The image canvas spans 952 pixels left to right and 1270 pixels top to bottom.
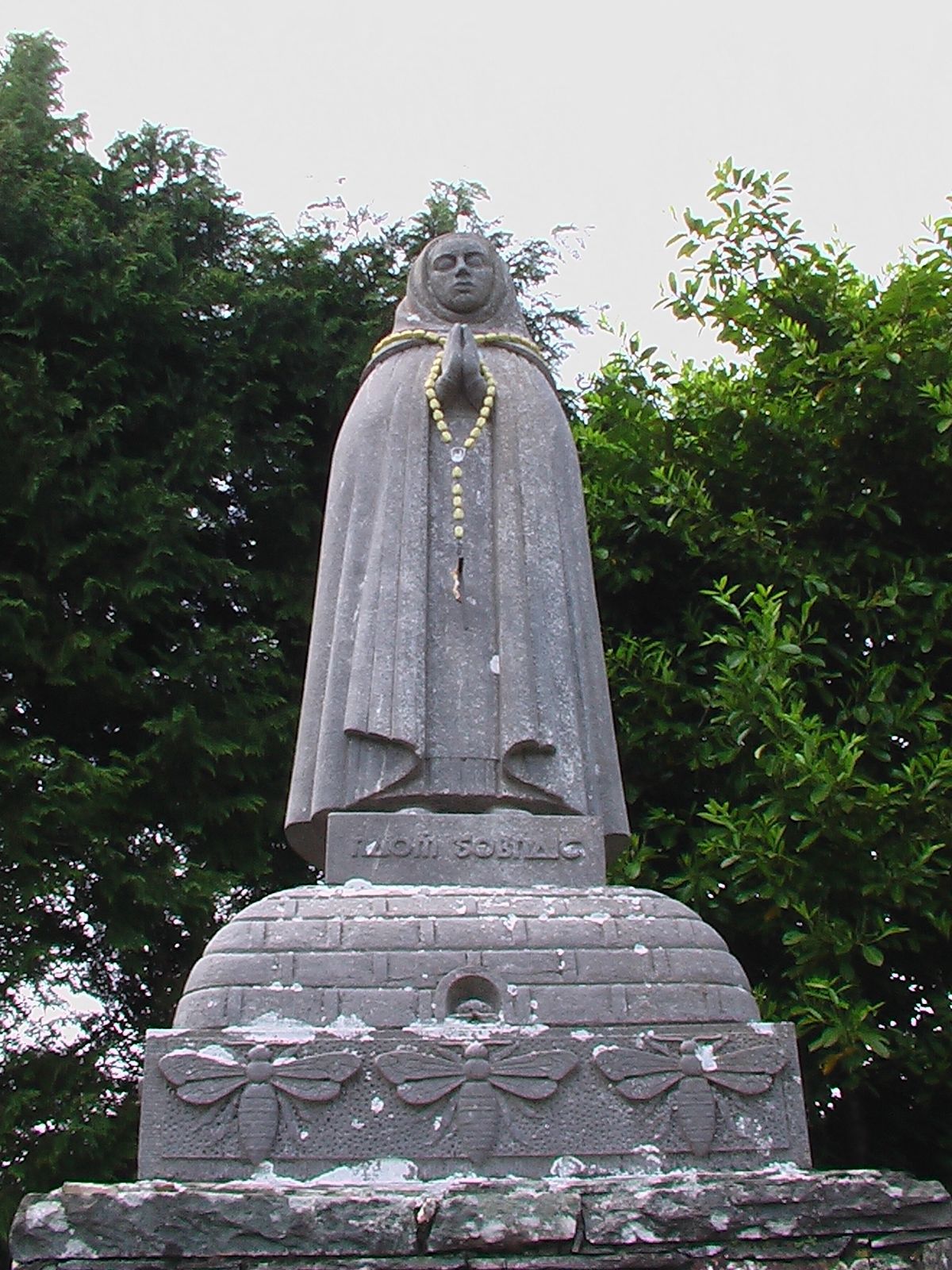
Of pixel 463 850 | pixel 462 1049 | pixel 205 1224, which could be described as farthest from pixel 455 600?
pixel 205 1224

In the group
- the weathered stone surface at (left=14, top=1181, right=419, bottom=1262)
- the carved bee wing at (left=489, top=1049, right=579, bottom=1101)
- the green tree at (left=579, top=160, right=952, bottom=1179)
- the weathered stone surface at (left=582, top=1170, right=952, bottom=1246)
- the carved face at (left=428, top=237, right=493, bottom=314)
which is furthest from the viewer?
the green tree at (left=579, top=160, right=952, bottom=1179)

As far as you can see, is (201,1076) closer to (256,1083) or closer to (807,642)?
(256,1083)

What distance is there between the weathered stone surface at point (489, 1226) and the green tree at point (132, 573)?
220 inches

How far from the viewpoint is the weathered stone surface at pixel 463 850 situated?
5.49 metres

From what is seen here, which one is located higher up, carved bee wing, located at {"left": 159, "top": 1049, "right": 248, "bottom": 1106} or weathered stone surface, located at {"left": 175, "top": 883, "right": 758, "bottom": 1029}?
weathered stone surface, located at {"left": 175, "top": 883, "right": 758, "bottom": 1029}

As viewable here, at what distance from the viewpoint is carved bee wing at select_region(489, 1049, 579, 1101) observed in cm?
470

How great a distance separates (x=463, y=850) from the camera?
18.2 ft

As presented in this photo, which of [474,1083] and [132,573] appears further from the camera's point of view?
[132,573]

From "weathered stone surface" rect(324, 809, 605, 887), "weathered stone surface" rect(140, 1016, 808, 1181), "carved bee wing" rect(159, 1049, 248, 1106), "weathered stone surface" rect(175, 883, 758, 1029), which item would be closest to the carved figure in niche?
"weathered stone surface" rect(324, 809, 605, 887)

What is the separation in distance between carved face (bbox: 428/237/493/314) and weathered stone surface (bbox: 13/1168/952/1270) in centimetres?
412

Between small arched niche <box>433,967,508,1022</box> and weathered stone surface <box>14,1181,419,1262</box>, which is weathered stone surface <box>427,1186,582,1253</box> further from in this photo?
small arched niche <box>433,967,508,1022</box>

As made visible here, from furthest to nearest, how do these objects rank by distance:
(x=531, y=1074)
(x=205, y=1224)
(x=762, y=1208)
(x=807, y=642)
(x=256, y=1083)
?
1. (x=807, y=642)
2. (x=531, y=1074)
3. (x=256, y=1083)
4. (x=762, y=1208)
5. (x=205, y=1224)

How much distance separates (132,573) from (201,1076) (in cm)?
721

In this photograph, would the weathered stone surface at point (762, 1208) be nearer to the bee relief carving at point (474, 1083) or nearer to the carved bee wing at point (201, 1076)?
the bee relief carving at point (474, 1083)
